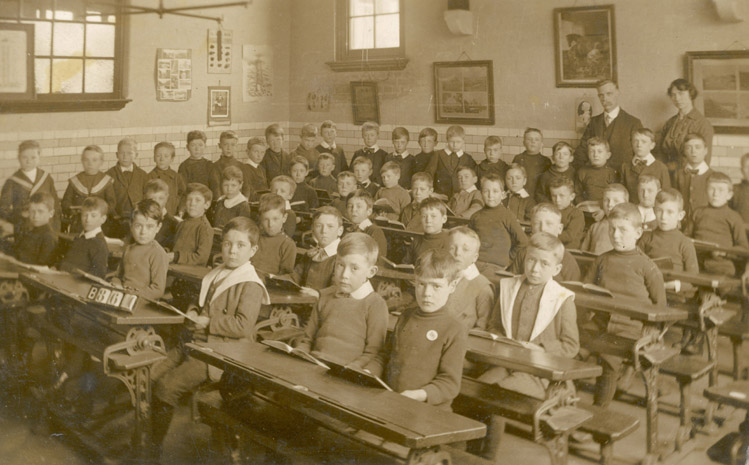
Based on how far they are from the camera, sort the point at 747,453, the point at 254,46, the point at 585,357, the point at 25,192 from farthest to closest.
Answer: the point at 254,46 < the point at 25,192 < the point at 585,357 < the point at 747,453

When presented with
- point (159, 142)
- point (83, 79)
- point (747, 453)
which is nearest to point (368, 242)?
point (747, 453)

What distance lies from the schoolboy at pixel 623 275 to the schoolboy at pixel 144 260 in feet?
6.86

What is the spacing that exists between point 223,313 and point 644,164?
7.15 feet

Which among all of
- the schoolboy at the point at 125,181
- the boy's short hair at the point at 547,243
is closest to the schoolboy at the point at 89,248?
the schoolboy at the point at 125,181

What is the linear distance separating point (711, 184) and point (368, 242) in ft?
5.04

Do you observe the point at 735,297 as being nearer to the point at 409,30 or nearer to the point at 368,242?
the point at 368,242

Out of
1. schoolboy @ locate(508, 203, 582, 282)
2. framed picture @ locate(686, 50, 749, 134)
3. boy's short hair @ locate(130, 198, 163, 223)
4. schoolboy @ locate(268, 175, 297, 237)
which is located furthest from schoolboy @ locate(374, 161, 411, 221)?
framed picture @ locate(686, 50, 749, 134)

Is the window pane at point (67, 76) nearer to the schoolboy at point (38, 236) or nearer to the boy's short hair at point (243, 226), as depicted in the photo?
the schoolboy at point (38, 236)

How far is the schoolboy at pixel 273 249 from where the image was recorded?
3717 mm

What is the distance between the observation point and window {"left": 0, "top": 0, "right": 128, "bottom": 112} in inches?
129

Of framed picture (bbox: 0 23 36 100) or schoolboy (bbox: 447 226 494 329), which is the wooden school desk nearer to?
schoolboy (bbox: 447 226 494 329)

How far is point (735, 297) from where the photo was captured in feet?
9.41

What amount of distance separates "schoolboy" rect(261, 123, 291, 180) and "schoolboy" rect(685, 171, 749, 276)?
8.63ft

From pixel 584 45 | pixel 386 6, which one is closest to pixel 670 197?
pixel 584 45
